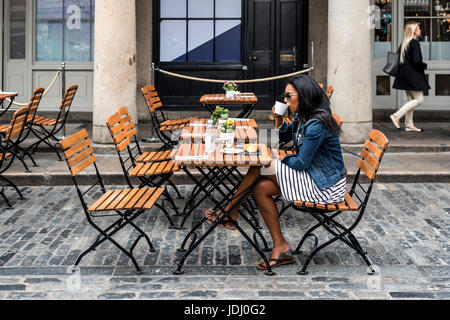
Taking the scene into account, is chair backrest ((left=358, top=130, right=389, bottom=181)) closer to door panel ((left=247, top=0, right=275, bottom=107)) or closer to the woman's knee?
the woman's knee

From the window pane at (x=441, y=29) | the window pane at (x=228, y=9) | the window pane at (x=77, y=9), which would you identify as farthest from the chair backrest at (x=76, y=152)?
the window pane at (x=441, y=29)

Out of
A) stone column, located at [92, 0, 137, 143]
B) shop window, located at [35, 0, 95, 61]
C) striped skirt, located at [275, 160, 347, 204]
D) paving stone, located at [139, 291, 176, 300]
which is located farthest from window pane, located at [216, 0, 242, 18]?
paving stone, located at [139, 291, 176, 300]

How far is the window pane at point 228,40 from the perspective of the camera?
14555mm

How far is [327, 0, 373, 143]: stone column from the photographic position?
455 inches

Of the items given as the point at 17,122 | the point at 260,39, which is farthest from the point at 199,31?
the point at 17,122

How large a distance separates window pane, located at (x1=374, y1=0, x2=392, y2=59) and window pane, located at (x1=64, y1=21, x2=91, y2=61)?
218 inches

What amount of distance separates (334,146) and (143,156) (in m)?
2.86

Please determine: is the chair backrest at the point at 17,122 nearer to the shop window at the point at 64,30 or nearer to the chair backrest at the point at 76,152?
the chair backrest at the point at 76,152

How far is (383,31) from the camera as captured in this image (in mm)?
14836

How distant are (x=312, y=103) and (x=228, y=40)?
27.6 feet

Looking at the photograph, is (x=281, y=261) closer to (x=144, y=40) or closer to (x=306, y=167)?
(x=306, y=167)

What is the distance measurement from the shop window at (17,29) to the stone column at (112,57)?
3.88 meters

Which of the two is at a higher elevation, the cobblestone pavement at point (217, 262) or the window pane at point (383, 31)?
the window pane at point (383, 31)
